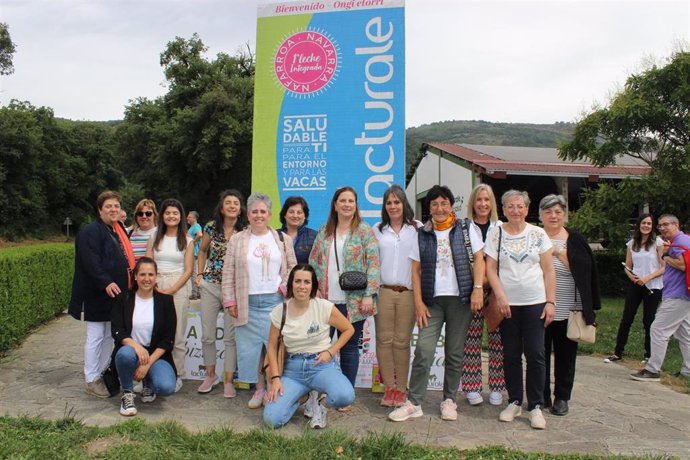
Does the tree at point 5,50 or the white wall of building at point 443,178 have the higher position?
the tree at point 5,50

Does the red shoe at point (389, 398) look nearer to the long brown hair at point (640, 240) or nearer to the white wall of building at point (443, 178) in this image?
the long brown hair at point (640, 240)

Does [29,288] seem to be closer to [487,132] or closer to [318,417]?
[318,417]

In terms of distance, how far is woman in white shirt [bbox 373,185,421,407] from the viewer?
4.09m

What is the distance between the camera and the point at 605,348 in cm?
702

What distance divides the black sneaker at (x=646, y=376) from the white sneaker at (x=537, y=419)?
2215 mm

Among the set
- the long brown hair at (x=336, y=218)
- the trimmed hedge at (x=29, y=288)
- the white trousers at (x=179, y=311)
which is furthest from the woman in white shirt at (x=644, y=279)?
the trimmed hedge at (x=29, y=288)

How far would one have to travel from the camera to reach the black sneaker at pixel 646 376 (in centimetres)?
538

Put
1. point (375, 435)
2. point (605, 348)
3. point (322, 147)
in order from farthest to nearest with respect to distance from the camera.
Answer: point (605, 348) < point (322, 147) < point (375, 435)

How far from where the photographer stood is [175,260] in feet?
15.2

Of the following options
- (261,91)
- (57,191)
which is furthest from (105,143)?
(261,91)

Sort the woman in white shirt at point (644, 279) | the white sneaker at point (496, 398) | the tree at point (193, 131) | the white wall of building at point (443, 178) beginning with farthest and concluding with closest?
the tree at point (193, 131), the white wall of building at point (443, 178), the woman in white shirt at point (644, 279), the white sneaker at point (496, 398)

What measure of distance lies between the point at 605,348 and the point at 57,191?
137 feet

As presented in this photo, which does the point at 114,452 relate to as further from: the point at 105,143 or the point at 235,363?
the point at 105,143

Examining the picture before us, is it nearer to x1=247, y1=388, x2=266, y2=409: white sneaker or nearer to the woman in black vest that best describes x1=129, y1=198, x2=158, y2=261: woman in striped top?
the woman in black vest
